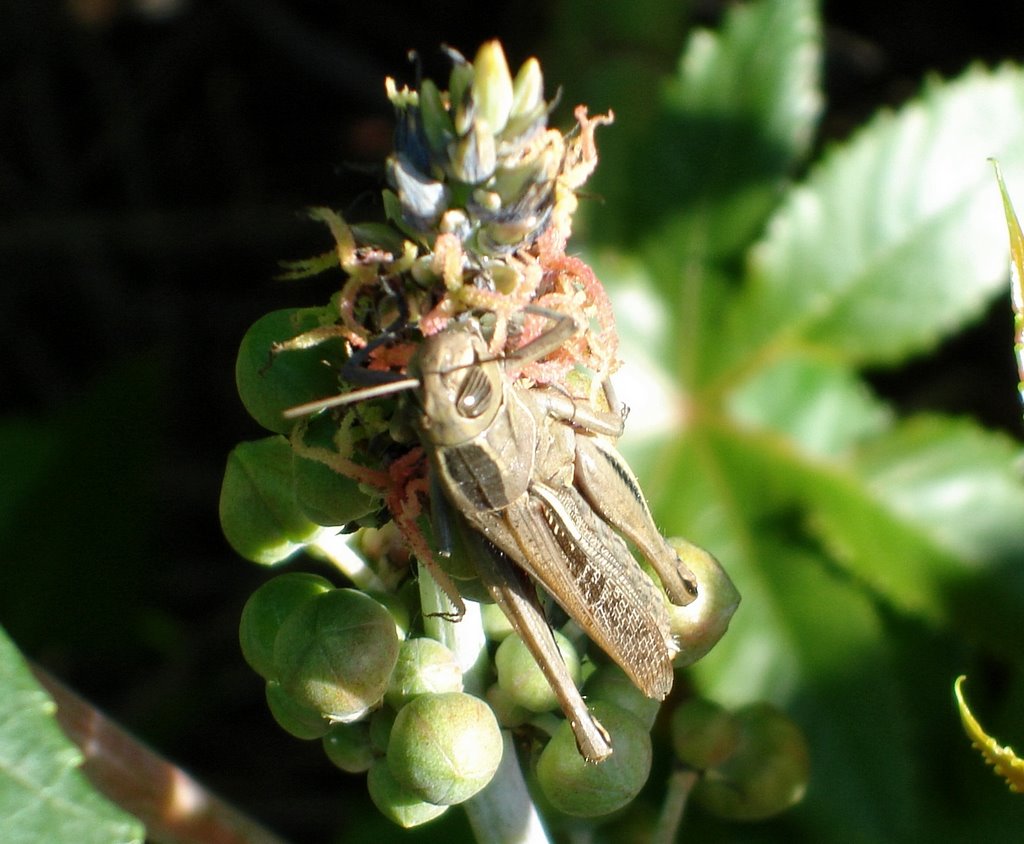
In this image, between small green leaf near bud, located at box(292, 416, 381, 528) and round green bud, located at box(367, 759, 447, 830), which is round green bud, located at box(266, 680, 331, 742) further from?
small green leaf near bud, located at box(292, 416, 381, 528)

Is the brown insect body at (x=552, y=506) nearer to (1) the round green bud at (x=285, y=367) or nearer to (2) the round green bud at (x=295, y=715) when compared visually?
(1) the round green bud at (x=285, y=367)

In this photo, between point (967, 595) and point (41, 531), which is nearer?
point (967, 595)

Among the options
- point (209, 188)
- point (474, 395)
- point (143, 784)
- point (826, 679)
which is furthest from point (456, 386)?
point (209, 188)

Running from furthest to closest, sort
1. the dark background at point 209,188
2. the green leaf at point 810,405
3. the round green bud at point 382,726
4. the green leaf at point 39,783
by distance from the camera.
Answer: the dark background at point 209,188, the green leaf at point 810,405, the round green bud at point 382,726, the green leaf at point 39,783

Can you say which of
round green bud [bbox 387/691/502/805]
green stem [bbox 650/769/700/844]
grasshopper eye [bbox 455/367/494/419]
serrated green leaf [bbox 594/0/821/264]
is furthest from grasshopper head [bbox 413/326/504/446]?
serrated green leaf [bbox 594/0/821/264]

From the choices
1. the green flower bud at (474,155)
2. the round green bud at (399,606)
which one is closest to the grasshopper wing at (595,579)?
the round green bud at (399,606)

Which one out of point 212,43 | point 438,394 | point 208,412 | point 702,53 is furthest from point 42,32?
point 438,394

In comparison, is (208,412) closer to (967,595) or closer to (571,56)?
(571,56)
